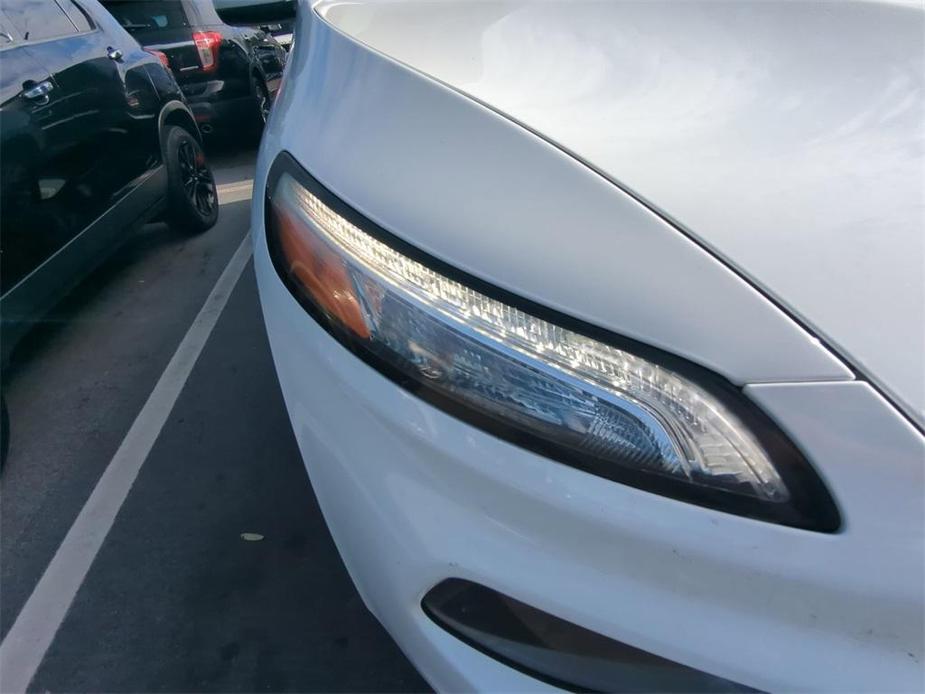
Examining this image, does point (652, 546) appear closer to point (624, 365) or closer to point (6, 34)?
point (624, 365)

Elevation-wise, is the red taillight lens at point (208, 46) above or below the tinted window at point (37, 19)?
below

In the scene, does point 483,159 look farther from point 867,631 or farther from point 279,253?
point 867,631

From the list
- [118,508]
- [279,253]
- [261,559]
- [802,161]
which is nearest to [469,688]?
[279,253]

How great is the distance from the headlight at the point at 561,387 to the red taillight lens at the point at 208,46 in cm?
588

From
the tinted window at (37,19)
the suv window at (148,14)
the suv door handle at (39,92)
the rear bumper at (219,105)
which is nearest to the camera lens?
the suv door handle at (39,92)

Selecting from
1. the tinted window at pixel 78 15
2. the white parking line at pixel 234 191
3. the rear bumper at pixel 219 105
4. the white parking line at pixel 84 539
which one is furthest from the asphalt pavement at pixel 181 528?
the rear bumper at pixel 219 105

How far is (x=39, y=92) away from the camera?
120 inches

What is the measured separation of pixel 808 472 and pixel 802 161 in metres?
0.48

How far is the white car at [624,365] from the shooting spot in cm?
90

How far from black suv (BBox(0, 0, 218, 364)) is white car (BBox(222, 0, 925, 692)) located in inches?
77.1

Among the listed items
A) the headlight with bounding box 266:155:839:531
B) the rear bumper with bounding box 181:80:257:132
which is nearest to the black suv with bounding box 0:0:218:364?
the rear bumper with bounding box 181:80:257:132

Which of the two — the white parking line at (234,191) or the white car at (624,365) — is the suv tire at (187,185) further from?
the white car at (624,365)

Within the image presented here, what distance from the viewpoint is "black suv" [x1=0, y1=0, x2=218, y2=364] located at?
9.27 feet

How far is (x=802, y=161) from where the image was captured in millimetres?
1129
